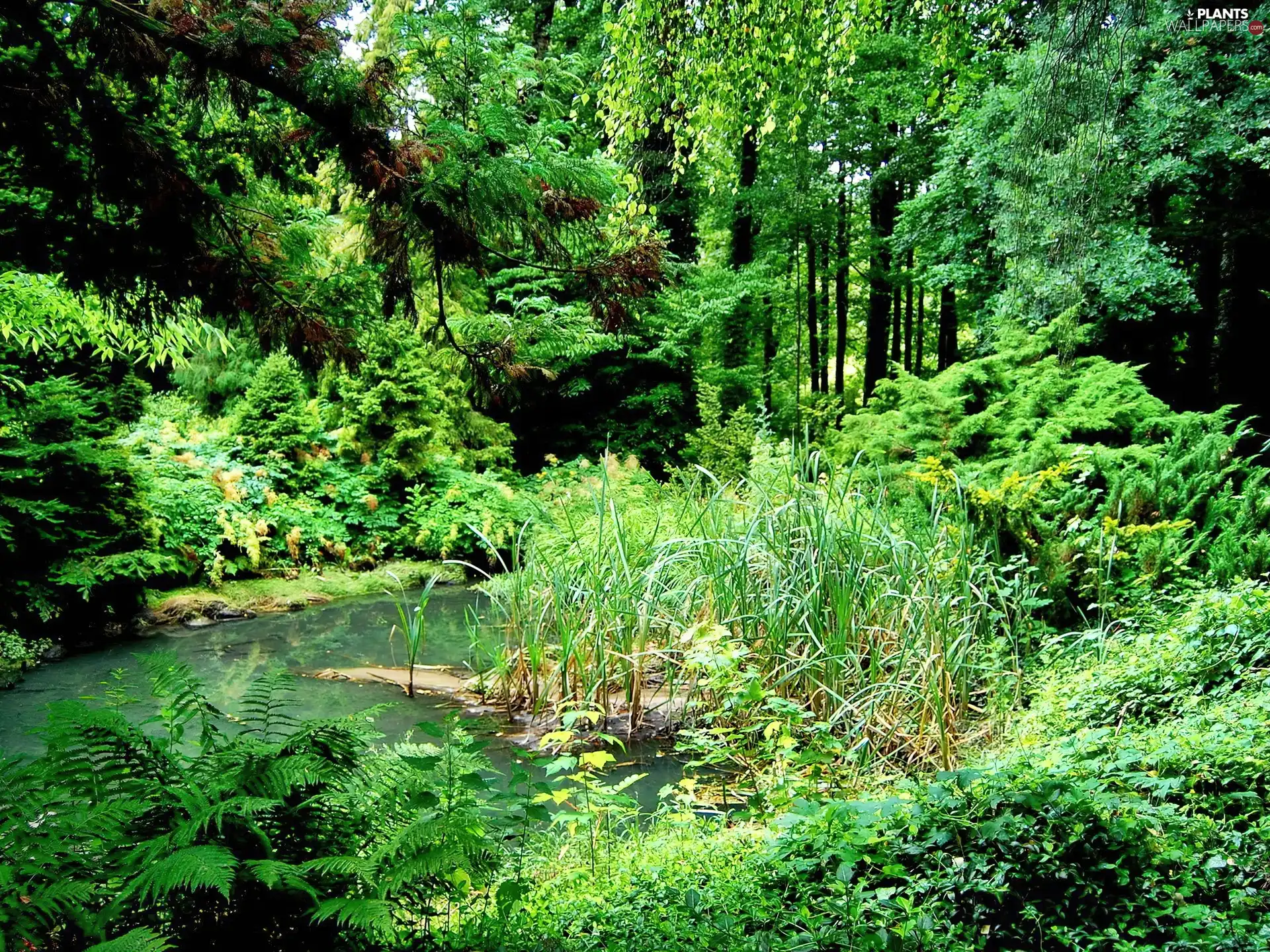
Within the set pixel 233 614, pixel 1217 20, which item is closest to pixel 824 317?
pixel 1217 20

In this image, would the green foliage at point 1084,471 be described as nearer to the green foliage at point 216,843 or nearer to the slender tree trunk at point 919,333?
the green foliage at point 216,843

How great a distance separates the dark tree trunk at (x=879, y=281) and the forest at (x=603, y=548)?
4664 mm

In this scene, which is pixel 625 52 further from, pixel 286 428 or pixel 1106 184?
pixel 286 428

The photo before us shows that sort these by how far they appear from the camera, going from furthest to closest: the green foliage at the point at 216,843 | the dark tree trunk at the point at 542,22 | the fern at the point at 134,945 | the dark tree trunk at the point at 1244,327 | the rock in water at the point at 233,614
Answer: the dark tree trunk at the point at 542,22
the dark tree trunk at the point at 1244,327
the rock in water at the point at 233,614
the green foliage at the point at 216,843
the fern at the point at 134,945

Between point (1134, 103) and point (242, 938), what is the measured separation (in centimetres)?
883

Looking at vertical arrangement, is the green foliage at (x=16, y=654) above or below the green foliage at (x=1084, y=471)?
below

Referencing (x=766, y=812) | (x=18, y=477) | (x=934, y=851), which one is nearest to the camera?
(x=934, y=851)

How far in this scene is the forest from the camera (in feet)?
5.82

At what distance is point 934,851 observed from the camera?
197 centimetres

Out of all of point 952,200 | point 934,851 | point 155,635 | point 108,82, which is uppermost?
point 952,200

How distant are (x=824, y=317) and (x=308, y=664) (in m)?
15.4

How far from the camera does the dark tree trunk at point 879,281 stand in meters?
13.9

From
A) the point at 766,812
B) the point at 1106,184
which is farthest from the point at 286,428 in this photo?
the point at 1106,184

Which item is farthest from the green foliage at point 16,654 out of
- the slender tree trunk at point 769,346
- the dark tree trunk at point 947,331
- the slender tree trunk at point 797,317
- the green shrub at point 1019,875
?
the dark tree trunk at point 947,331
